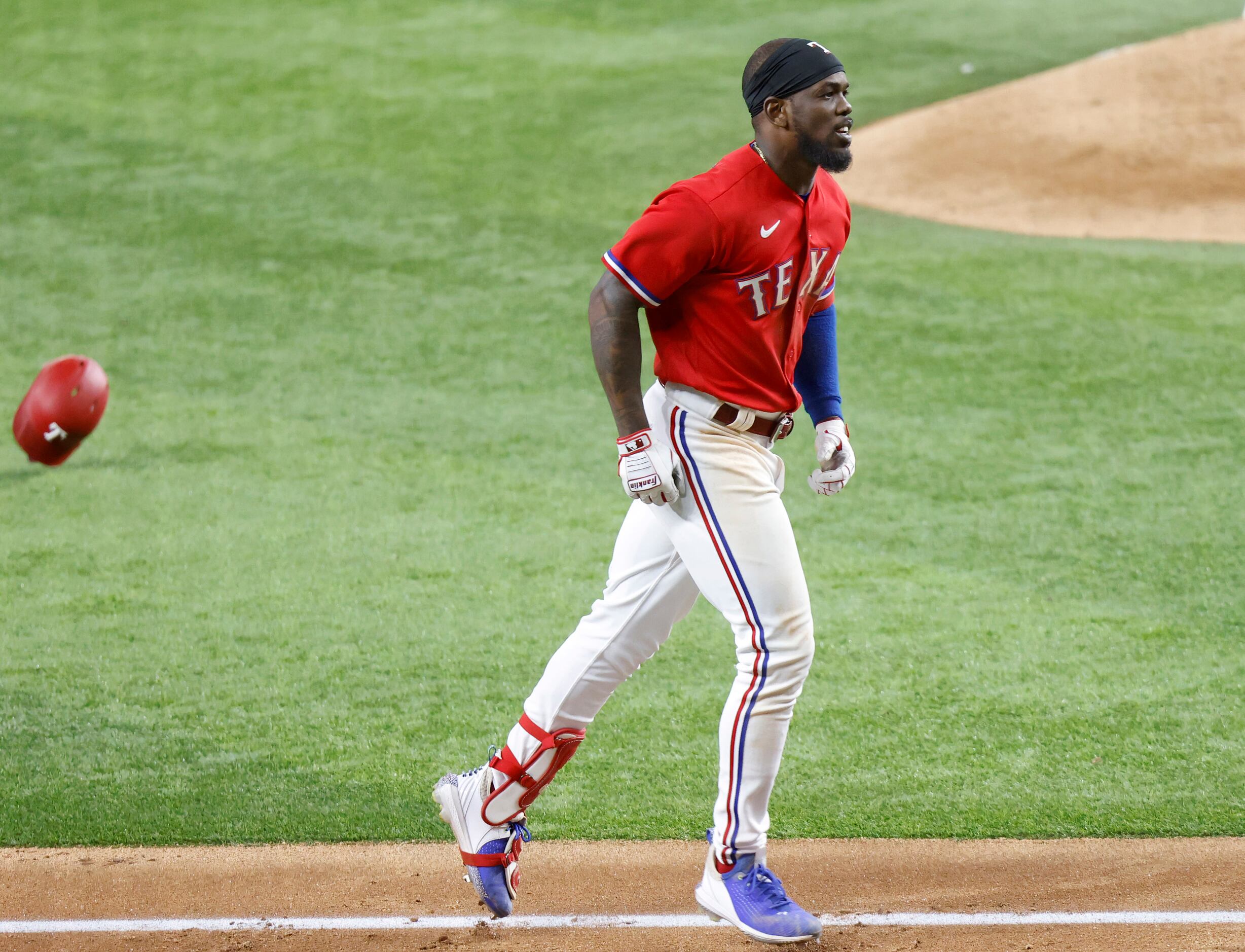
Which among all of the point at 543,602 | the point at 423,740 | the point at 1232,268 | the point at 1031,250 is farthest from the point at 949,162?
the point at 423,740

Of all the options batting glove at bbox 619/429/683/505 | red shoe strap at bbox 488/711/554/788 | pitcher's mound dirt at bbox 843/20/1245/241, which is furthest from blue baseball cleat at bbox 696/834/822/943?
pitcher's mound dirt at bbox 843/20/1245/241

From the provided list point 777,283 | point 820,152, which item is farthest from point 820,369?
point 820,152

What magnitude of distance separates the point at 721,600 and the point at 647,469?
37cm

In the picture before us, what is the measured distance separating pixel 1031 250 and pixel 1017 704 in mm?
6811

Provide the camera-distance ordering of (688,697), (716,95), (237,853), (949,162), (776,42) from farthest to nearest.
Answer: (716,95)
(949,162)
(688,697)
(237,853)
(776,42)

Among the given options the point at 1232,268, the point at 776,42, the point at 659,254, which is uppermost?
the point at 776,42

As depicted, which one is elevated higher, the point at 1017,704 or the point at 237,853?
the point at 237,853

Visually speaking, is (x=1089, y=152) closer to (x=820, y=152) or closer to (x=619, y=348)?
(x=820, y=152)

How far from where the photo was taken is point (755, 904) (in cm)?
352

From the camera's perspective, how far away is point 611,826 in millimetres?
4277

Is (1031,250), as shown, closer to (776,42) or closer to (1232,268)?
(1232,268)

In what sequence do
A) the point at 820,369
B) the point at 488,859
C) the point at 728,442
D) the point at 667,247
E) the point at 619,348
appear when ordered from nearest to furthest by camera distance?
the point at 667,247 < the point at 619,348 < the point at 728,442 < the point at 488,859 < the point at 820,369

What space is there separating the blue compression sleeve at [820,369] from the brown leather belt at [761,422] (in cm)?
27

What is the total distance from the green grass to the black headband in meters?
2.16
